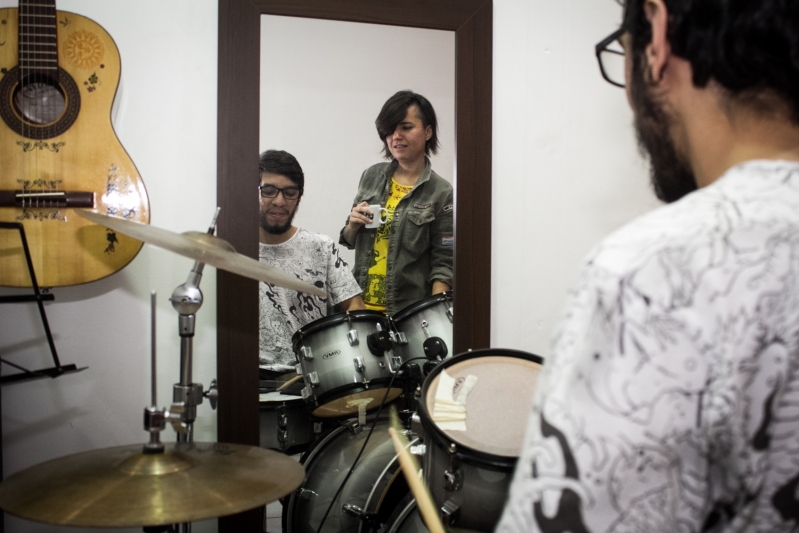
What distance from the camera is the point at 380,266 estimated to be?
6.46ft

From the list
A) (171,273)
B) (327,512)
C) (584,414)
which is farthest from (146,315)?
(584,414)

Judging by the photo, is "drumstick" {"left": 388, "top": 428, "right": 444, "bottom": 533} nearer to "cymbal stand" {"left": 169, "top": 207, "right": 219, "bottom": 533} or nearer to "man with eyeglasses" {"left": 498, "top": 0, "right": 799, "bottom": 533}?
"man with eyeglasses" {"left": 498, "top": 0, "right": 799, "bottom": 533}

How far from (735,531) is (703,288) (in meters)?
0.23

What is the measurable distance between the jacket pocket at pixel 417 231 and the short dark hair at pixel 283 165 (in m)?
0.35

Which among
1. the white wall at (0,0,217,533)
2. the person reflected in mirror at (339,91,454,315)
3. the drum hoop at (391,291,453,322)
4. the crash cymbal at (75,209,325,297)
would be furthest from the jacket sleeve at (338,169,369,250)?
the crash cymbal at (75,209,325,297)

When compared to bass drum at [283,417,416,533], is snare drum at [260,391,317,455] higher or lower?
higher

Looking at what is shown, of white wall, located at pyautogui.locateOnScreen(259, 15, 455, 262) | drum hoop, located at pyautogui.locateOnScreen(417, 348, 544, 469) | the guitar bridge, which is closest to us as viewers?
drum hoop, located at pyautogui.locateOnScreen(417, 348, 544, 469)

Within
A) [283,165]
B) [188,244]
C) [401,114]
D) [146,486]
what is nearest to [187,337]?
[188,244]

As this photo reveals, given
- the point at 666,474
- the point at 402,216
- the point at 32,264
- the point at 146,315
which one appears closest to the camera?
the point at 666,474

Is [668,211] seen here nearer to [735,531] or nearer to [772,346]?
[772,346]

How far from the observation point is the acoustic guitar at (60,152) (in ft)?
5.48

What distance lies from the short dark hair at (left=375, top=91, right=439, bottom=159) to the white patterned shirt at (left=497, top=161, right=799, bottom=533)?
1.45 metres

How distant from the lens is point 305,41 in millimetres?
1898

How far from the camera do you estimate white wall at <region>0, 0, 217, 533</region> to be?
1.78 m
